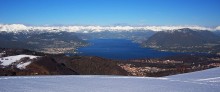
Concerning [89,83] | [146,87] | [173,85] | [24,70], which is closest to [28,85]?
[89,83]

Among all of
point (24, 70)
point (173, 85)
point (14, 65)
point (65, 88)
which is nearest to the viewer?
point (65, 88)

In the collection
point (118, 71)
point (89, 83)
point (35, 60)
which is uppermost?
point (89, 83)

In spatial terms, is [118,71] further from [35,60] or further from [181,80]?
[181,80]

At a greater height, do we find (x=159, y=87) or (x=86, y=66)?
(x=159, y=87)

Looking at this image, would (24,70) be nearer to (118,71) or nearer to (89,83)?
(118,71)

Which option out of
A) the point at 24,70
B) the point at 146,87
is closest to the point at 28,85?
the point at 146,87

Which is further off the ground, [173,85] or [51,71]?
[173,85]

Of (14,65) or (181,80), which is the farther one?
(14,65)

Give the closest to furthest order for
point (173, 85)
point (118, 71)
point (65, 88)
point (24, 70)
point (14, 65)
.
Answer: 1. point (65, 88)
2. point (173, 85)
3. point (24, 70)
4. point (14, 65)
5. point (118, 71)

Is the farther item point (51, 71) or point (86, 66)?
point (86, 66)
